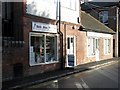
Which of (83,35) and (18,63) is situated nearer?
(18,63)

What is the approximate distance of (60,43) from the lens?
1894 centimetres

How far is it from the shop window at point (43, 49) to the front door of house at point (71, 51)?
3.97 feet

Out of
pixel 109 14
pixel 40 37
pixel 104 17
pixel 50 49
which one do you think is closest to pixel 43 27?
pixel 40 37

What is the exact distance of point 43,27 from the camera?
1658cm

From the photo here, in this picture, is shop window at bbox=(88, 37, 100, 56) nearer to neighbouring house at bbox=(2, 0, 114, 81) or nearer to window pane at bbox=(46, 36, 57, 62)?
neighbouring house at bbox=(2, 0, 114, 81)

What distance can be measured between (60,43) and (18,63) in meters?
5.37

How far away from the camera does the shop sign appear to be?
1583 cm

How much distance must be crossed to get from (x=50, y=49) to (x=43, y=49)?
0.96 m

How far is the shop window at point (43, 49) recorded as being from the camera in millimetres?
15984

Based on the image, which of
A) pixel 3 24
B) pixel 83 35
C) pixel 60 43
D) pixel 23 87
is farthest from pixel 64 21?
pixel 23 87

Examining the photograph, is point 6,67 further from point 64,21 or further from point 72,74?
point 64,21

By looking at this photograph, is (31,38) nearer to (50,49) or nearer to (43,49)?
(43,49)

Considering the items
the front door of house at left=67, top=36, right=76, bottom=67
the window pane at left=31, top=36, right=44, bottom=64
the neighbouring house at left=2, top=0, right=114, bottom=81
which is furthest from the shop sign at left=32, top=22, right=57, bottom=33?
the front door of house at left=67, top=36, right=76, bottom=67

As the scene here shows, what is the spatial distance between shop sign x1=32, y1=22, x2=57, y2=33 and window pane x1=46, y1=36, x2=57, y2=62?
1.90ft
